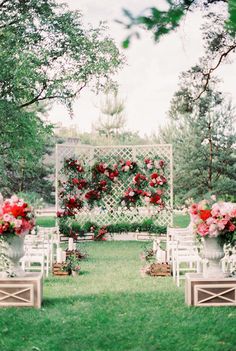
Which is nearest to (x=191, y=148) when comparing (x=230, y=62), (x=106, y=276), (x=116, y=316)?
(x=230, y=62)

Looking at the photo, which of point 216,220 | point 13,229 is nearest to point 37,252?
point 13,229

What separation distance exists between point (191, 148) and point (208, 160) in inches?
24.8

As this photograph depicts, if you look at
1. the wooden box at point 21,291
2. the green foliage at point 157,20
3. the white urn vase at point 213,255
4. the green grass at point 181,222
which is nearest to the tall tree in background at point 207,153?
the green grass at point 181,222

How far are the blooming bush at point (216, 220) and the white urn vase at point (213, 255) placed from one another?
0.08m

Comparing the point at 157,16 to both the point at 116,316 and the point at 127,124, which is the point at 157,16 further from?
the point at 127,124

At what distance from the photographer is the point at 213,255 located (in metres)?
5.83

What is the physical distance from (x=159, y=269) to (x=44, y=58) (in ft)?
23.8

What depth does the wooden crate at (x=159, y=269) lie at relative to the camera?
Result: 26.2 ft

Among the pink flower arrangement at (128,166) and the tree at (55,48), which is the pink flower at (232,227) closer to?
the pink flower arrangement at (128,166)

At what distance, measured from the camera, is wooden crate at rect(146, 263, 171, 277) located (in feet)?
26.2

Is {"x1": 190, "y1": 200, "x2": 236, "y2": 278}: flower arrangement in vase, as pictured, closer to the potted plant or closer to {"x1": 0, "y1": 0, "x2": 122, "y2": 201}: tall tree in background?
the potted plant

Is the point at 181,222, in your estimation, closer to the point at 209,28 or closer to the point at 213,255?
the point at 209,28

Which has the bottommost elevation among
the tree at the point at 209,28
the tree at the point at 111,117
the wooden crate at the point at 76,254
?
the wooden crate at the point at 76,254

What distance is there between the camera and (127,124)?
2939 cm
